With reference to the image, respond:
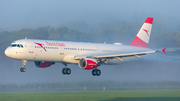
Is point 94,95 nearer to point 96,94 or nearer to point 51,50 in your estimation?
point 96,94

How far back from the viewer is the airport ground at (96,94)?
61.7 m

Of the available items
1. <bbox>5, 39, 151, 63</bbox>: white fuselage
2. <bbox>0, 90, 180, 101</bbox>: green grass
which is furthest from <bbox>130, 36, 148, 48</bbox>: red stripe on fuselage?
<bbox>0, 90, 180, 101</bbox>: green grass

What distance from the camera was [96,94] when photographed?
69188 mm

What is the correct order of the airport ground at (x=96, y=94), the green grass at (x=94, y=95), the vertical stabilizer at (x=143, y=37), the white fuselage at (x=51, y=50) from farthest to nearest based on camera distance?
the vertical stabilizer at (x=143, y=37) → the airport ground at (x=96, y=94) → the green grass at (x=94, y=95) → the white fuselage at (x=51, y=50)

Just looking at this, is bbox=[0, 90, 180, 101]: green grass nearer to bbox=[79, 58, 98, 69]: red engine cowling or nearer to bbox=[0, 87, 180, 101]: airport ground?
bbox=[0, 87, 180, 101]: airport ground

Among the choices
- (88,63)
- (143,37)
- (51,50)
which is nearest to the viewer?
(51,50)

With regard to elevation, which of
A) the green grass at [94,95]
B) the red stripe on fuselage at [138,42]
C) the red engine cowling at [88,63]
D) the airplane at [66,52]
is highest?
the red stripe on fuselage at [138,42]

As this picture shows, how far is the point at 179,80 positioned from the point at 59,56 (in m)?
29.3

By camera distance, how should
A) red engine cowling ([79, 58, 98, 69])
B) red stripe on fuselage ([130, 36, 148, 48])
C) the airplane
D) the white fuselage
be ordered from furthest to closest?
red stripe on fuselage ([130, 36, 148, 48])
red engine cowling ([79, 58, 98, 69])
the airplane
the white fuselage

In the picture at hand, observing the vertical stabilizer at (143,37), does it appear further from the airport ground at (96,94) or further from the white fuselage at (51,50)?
the airport ground at (96,94)

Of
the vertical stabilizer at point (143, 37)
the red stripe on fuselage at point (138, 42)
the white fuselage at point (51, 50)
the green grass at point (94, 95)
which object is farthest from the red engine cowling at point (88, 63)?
the vertical stabilizer at point (143, 37)

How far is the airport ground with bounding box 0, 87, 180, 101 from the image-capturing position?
61.7 meters

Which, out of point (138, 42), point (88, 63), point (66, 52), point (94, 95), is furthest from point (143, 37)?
point (66, 52)

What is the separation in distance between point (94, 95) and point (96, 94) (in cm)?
120
